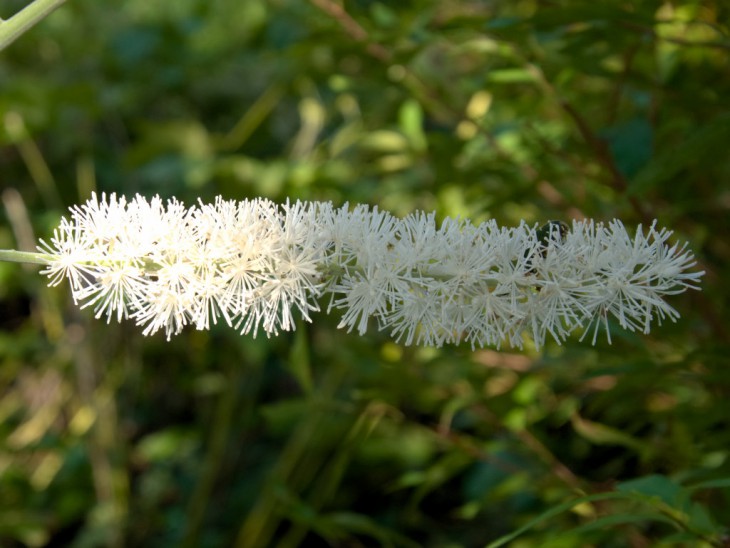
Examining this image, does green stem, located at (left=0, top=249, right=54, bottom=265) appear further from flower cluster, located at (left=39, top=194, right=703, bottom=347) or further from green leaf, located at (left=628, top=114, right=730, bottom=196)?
green leaf, located at (left=628, top=114, right=730, bottom=196)

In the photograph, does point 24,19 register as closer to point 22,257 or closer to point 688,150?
point 22,257

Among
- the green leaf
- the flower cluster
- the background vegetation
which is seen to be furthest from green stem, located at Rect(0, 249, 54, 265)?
the green leaf

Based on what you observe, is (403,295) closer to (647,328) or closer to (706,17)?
(647,328)

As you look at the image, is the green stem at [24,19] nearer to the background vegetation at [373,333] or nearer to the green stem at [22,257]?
the green stem at [22,257]

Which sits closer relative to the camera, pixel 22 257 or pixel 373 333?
pixel 22 257

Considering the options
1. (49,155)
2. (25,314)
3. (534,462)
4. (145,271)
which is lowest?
(145,271)

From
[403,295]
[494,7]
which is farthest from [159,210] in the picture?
[494,7]

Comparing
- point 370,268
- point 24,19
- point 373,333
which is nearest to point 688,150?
point 370,268
